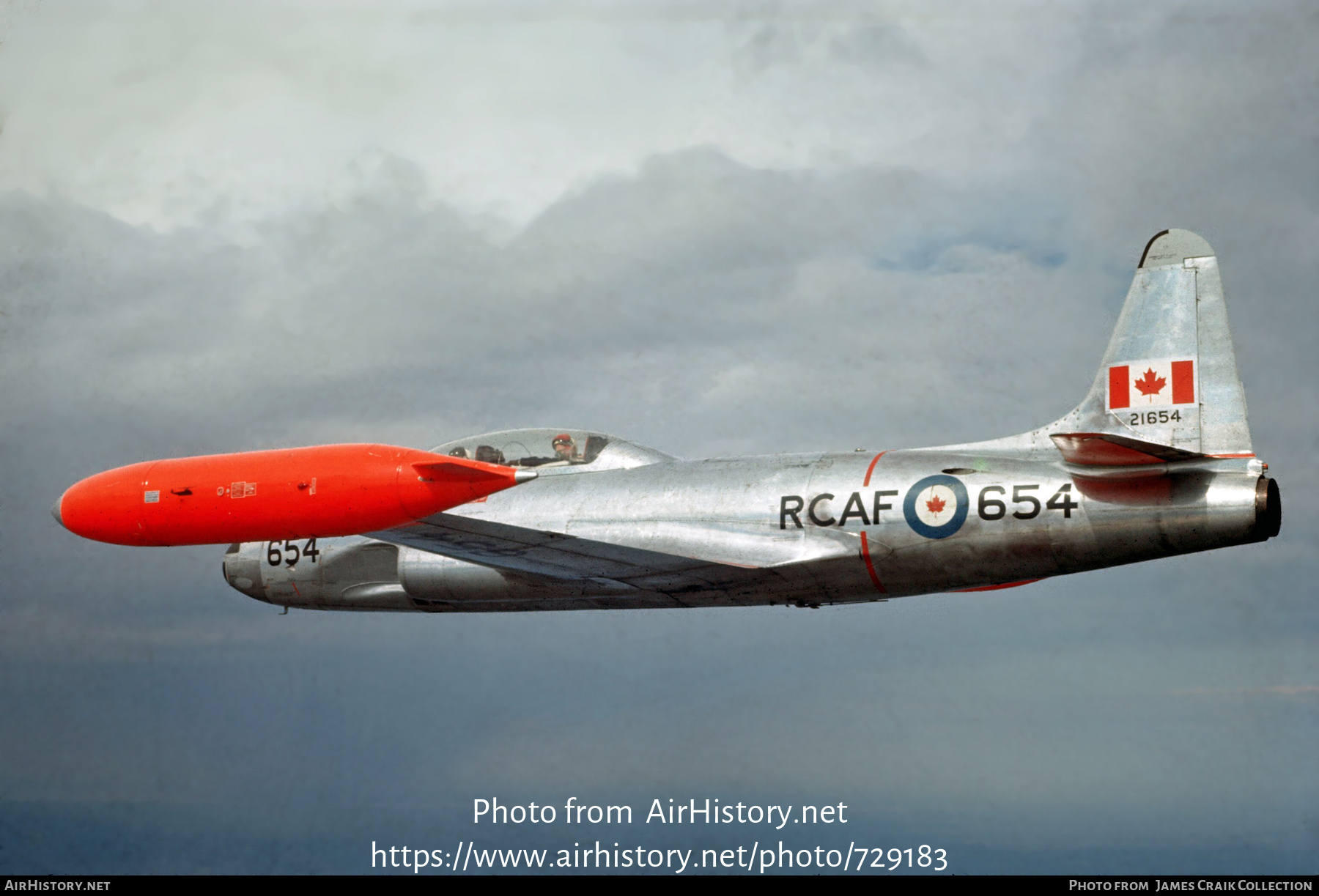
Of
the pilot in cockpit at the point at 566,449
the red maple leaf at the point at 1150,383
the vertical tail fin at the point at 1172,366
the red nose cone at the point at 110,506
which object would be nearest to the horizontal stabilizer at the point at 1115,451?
the vertical tail fin at the point at 1172,366

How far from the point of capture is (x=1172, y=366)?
18938mm

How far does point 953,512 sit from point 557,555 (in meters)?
6.19

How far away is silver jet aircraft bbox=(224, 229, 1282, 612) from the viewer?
57.8 ft

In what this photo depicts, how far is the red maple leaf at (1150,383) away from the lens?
18953 mm

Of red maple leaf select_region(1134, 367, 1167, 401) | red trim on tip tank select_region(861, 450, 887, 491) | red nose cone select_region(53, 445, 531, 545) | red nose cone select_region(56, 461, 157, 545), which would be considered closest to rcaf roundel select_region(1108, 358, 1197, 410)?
red maple leaf select_region(1134, 367, 1167, 401)

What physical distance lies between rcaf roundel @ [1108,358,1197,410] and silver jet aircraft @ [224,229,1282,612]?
0.03 m

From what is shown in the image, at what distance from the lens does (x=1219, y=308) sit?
62.5 ft

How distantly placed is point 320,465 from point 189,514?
85.2 inches

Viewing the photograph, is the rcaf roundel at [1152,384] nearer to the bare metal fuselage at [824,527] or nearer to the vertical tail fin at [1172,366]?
the vertical tail fin at [1172,366]

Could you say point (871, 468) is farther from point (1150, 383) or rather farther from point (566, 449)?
point (566, 449)

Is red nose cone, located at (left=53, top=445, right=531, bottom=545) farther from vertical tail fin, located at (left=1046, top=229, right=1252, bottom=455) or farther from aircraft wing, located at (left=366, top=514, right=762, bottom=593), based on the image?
vertical tail fin, located at (left=1046, top=229, right=1252, bottom=455)

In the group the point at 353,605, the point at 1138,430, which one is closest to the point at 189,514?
the point at 353,605

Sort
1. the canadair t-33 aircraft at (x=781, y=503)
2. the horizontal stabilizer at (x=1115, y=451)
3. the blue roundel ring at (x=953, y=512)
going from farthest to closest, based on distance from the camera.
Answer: the blue roundel ring at (x=953, y=512) < the horizontal stabilizer at (x=1115, y=451) < the canadair t-33 aircraft at (x=781, y=503)

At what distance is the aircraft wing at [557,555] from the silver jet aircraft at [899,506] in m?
0.04
